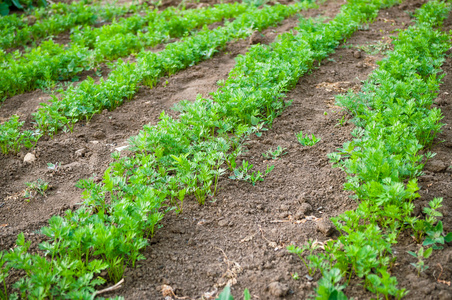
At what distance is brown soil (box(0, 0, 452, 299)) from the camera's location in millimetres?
2740

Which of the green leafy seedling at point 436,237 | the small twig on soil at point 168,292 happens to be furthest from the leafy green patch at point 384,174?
the small twig on soil at point 168,292

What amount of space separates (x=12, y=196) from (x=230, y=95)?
7.45 ft

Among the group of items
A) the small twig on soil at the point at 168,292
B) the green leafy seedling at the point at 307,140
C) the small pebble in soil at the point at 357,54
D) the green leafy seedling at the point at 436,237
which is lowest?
the small twig on soil at the point at 168,292

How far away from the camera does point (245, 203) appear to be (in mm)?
3471

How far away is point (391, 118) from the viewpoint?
3.79 metres

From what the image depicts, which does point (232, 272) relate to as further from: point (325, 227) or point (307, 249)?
point (325, 227)

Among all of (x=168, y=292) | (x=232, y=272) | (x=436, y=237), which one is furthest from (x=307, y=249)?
(x=168, y=292)

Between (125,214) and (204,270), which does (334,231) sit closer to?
(204,270)

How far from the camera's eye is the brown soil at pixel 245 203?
2.74 m

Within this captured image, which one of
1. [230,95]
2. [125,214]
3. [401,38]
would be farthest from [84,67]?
[401,38]

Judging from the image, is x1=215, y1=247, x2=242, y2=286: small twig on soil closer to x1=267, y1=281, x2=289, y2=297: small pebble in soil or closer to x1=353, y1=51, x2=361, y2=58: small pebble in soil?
x1=267, y1=281, x2=289, y2=297: small pebble in soil

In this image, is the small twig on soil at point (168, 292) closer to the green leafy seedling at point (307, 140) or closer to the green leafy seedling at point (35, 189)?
the green leafy seedling at point (35, 189)

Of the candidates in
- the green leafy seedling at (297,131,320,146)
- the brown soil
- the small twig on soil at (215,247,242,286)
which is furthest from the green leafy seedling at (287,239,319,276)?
the green leafy seedling at (297,131,320,146)

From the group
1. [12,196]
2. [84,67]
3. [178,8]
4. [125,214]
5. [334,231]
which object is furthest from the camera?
[178,8]
